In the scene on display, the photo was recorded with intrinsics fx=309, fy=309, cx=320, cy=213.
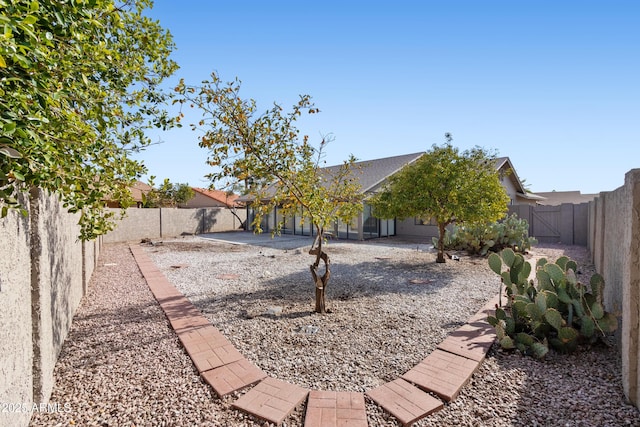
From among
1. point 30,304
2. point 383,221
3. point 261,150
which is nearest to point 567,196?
point 383,221

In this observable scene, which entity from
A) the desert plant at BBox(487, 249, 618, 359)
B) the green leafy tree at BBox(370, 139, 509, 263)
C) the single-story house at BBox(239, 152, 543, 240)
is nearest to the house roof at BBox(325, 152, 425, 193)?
the single-story house at BBox(239, 152, 543, 240)

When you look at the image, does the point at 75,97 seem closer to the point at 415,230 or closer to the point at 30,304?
the point at 30,304

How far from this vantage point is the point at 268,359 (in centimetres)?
346

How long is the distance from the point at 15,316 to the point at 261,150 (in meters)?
3.46

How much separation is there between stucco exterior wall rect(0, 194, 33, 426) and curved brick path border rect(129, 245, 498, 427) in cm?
137

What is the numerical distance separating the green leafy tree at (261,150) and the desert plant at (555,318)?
2652 mm

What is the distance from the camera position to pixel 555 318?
11.4ft

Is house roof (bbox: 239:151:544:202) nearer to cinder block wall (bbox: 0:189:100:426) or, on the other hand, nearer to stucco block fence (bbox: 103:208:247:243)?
stucco block fence (bbox: 103:208:247:243)

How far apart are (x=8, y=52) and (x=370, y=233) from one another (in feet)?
52.0

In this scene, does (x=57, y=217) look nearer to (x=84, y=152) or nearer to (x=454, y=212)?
(x=84, y=152)

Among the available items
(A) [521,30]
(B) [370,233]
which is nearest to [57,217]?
(A) [521,30]

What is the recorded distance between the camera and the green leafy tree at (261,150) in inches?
186

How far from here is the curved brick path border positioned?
2547 millimetres

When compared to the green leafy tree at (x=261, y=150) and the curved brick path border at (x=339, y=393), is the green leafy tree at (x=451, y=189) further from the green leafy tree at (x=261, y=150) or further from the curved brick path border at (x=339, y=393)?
the curved brick path border at (x=339, y=393)
